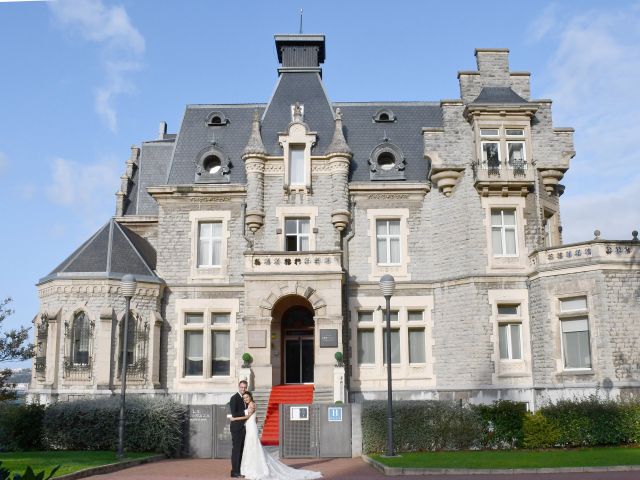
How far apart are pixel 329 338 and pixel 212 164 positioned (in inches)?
402

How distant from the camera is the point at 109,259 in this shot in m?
27.0

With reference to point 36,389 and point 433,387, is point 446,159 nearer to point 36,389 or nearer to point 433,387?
point 433,387

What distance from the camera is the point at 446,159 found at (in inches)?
1096

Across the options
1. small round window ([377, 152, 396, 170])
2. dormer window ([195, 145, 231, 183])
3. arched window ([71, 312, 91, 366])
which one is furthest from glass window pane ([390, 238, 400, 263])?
arched window ([71, 312, 91, 366])

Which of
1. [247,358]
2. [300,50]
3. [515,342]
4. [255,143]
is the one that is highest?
[300,50]

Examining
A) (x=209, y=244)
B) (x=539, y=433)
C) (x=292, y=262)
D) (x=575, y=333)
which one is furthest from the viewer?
(x=209, y=244)

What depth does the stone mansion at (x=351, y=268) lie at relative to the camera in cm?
2538

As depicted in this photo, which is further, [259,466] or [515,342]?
[515,342]

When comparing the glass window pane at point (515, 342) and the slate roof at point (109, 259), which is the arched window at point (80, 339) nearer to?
the slate roof at point (109, 259)

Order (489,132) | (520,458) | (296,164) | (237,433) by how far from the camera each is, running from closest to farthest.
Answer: (237,433), (520,458), (489,132), (296,164)

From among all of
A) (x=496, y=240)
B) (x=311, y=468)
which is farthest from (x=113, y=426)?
(x=496, y=240)

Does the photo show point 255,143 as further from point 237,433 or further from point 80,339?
point 237,433

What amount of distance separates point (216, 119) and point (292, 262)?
952 cm

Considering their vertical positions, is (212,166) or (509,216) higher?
(212,166)
